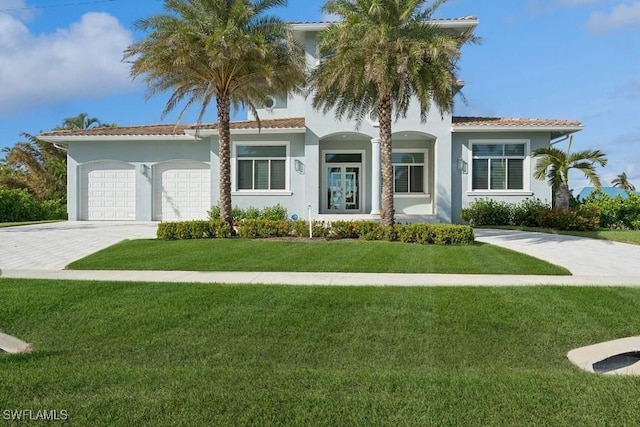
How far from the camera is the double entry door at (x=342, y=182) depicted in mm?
22797

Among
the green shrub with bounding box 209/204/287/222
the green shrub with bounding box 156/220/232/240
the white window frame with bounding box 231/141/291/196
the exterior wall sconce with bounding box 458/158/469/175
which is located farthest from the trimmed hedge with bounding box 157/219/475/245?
the exterior wall sconce with bounding box 458/158/469/175

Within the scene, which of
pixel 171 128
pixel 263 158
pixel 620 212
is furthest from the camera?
pixel 171 128

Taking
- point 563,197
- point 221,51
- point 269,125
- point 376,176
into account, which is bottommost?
point 563,197

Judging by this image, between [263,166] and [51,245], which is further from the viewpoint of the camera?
[263,166]

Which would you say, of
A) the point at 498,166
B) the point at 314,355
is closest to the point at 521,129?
the point at 498,166

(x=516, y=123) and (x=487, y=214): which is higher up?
(x=516, y=123)

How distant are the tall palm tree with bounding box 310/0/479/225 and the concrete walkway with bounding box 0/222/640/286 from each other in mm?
5064

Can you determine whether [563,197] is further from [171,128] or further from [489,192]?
[171,128]

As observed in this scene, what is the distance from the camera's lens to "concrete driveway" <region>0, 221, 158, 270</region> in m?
10.7

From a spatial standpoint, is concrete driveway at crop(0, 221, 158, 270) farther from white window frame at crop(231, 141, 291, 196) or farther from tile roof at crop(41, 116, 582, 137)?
tile roof at crop(41, 116, 582, 137)

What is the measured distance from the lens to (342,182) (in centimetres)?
2292

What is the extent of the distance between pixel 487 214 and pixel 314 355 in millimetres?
17196

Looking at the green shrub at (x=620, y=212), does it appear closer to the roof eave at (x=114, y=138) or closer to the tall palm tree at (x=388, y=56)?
the tall palm tree at (x=388, y=56)

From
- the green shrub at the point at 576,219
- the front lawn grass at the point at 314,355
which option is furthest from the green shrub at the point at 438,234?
the green shrub at the point at 576,219
